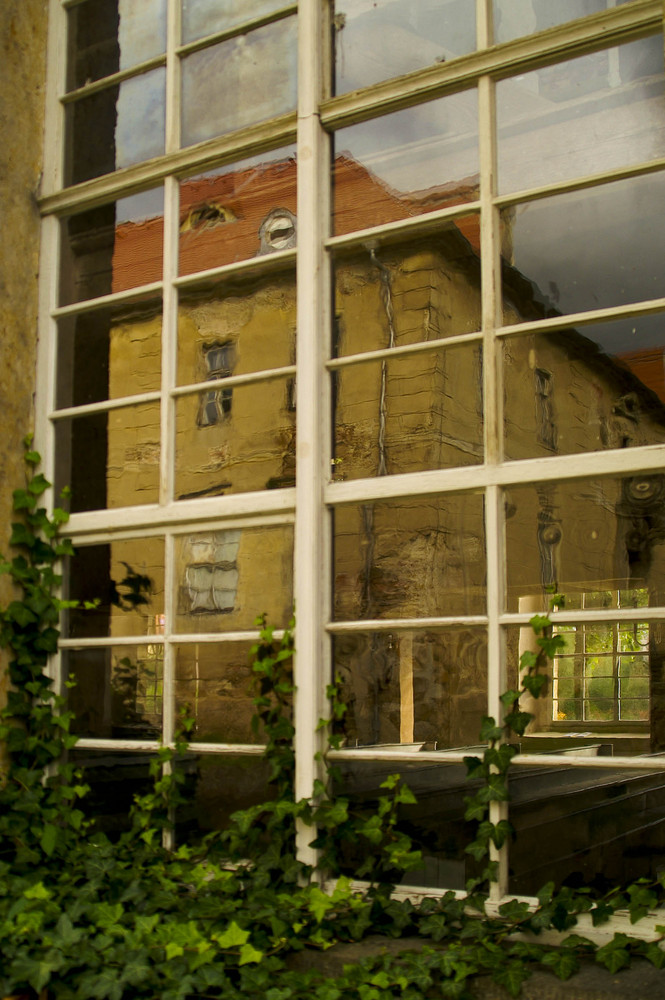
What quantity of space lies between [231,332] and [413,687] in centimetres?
141

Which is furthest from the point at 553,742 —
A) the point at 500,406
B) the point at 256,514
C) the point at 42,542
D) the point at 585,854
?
the point at 42,542

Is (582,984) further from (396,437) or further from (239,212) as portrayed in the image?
(239,212)

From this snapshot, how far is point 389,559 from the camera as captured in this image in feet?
10.1

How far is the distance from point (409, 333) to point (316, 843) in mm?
1585

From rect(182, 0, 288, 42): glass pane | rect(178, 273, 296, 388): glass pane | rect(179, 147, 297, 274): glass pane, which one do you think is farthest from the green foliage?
rect(182, 0, 288, 42): glass pane

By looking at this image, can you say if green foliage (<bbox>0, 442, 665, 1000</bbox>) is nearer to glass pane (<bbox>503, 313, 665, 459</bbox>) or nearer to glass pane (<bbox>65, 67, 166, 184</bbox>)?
glass pane (<bbox>503, 313, 665, 459</bbox>)

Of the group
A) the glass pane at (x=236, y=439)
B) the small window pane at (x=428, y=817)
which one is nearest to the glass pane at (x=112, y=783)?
the small window pane at (x=428, y=817)

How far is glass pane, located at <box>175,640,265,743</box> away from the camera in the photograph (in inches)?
128

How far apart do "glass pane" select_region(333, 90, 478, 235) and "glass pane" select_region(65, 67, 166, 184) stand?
2.77 feet

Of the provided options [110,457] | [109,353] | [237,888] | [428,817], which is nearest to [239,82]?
[109,353]

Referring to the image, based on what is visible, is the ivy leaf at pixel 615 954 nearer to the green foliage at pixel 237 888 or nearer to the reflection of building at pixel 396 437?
the green foliage at pixel 237 888

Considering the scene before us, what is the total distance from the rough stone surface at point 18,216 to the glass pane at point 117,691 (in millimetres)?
572

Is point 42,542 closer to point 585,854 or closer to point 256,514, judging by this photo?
point 256,514

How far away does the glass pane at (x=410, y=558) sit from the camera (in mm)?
2928
